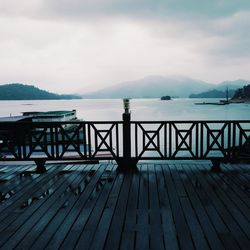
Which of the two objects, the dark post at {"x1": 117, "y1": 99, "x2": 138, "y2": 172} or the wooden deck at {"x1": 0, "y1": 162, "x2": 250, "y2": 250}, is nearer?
the wooden deck at {"x1": 0, "y1": 162, "x2": 250, "y2": 250}

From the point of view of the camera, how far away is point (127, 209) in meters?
3.79

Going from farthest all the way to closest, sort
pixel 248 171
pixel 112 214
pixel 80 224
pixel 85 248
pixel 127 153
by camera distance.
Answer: pixel 127 153 < pixel 248 171 < pixel 112 214 < pixel 80 224 < pixel 85 248

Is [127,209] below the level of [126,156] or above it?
below

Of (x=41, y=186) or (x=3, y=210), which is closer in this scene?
(x=3, y=210)

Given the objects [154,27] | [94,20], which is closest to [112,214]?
[94,20]

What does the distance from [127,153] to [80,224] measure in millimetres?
3305

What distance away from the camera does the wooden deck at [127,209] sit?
114 inches

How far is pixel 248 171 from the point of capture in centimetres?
584

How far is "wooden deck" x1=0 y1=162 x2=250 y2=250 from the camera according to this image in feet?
9.47

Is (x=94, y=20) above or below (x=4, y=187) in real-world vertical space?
above

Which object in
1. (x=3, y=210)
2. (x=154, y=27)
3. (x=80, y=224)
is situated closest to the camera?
(x=80, y=224)

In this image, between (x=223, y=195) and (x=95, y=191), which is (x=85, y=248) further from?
(x=223, y=195)

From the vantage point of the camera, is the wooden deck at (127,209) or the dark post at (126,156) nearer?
the wooden deck at (127,209)

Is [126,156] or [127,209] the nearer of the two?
[127,209]
